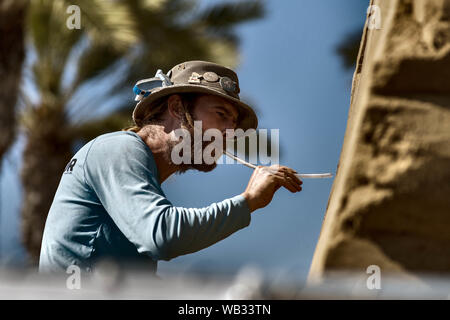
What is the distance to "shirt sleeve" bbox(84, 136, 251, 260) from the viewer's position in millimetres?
1890

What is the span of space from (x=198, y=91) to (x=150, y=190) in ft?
1.88

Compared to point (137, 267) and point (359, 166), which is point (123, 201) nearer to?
point (137, 267)

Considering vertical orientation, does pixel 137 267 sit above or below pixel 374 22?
below

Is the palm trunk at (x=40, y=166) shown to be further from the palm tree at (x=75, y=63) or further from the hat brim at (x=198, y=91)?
the hat brim at (x=198, y=91)

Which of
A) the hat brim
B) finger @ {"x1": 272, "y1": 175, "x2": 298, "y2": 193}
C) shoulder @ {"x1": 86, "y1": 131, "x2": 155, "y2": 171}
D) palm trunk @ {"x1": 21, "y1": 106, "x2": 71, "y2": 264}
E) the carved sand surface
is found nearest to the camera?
the carved sand surface

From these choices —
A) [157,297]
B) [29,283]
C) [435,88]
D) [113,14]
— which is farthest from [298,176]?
[113,14]

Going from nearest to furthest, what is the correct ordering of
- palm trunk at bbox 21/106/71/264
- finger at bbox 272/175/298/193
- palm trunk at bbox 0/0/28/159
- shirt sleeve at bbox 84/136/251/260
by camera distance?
shirt sleeve at bbox 84/136/251/260, finger at bbox 272/175/298/193, palm trunk at bbox 0/0/28/159, palm trunk at bbox 21/106/71/264

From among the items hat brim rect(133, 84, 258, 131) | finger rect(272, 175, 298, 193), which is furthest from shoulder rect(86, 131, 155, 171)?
finger rect(272, 175, 298, 193)

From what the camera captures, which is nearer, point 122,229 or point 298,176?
point 122,229

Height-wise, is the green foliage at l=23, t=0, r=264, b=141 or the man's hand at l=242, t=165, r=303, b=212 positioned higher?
the green foliage at l=23, t=0, r=264, b=141

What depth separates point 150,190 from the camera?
6.47 ft

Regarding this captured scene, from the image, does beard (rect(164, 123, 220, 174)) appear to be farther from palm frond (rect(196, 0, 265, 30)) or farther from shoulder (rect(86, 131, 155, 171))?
palm frond (rect(196, 0, 265, 30))

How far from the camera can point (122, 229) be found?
1964 mm
